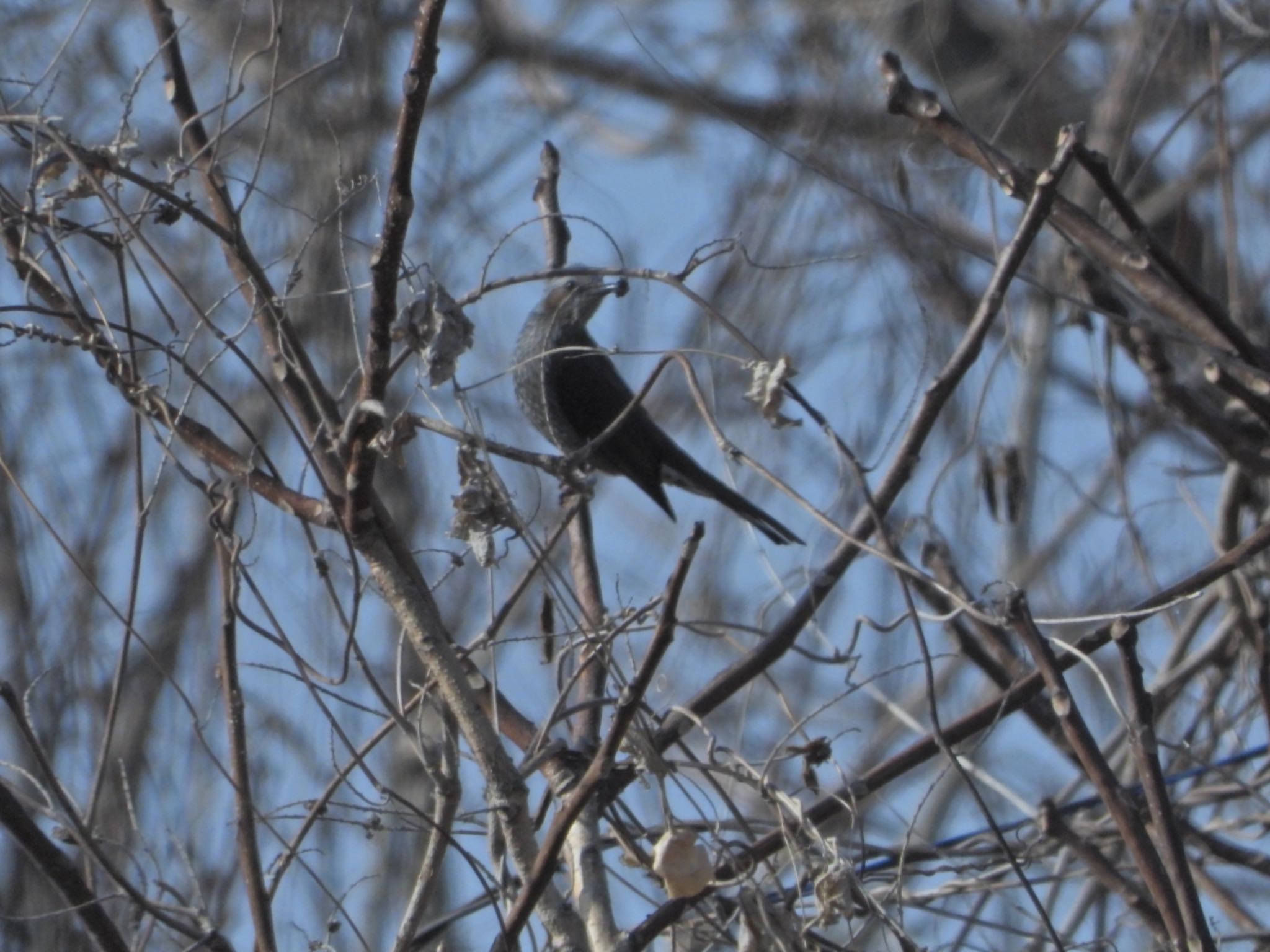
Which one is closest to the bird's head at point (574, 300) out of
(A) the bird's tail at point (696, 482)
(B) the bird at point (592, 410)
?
(B) the bird at point (592, 410)

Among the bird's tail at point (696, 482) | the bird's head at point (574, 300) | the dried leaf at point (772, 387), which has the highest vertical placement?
the bird's head at point (574, 300)

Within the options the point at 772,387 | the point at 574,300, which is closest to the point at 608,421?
the point at 574,300

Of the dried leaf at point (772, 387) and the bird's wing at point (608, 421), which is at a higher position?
the bird's wing at point (608, 421)

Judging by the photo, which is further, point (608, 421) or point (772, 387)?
point (608, 421)

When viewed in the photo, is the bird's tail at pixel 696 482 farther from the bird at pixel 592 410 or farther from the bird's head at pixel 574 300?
the bird's head at pixel 574 300

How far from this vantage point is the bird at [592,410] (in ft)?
16.5

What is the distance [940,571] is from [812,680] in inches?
139

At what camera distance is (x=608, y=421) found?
5.21 metres

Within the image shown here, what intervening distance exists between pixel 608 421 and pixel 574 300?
1.34 feet

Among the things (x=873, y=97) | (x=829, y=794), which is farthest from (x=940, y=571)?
(x=873, y=97)

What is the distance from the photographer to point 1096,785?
2035 millimetres

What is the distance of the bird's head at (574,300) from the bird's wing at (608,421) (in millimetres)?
111

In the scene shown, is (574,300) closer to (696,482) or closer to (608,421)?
(608,421)

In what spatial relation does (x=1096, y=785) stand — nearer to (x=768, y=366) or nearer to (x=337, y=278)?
(x=768, y=366)
